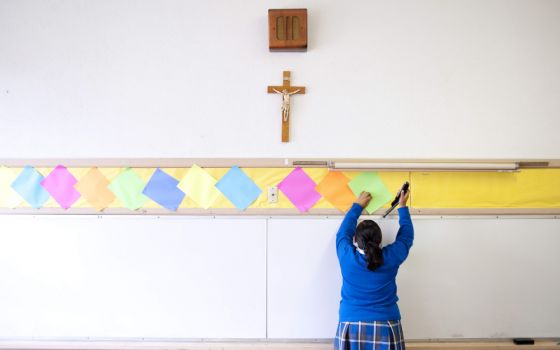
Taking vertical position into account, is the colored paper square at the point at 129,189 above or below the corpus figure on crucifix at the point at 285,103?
below

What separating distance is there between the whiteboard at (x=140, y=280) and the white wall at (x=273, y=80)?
0.49m

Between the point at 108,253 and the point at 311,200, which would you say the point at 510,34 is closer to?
the point at 311,200

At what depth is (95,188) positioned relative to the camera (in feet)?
7.50

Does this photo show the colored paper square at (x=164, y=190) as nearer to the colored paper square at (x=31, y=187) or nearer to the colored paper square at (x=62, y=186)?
the colored paper square at (x=62, y=186)

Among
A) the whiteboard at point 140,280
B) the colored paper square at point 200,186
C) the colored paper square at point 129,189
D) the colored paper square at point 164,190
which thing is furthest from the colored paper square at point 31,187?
the colored paper square at point 200,186

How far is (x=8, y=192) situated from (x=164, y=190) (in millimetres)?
1027

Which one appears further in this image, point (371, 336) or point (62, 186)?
point (62, 186)

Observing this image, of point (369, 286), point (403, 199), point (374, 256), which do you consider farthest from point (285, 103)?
point (369, 286)

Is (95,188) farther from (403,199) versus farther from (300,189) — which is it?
(403,199)

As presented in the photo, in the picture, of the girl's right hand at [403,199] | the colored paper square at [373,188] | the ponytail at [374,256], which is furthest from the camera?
the colored paper square at [373,188]

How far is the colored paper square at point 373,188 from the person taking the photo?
2.25 m

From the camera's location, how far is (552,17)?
2.35 m

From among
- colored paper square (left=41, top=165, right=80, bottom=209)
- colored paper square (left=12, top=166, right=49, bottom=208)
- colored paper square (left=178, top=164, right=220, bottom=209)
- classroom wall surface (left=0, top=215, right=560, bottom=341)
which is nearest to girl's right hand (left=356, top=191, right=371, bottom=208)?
classroom wall surface (left=0, top=215, right=560, bottom=341)

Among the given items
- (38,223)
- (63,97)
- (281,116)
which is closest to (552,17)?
(281,116)
